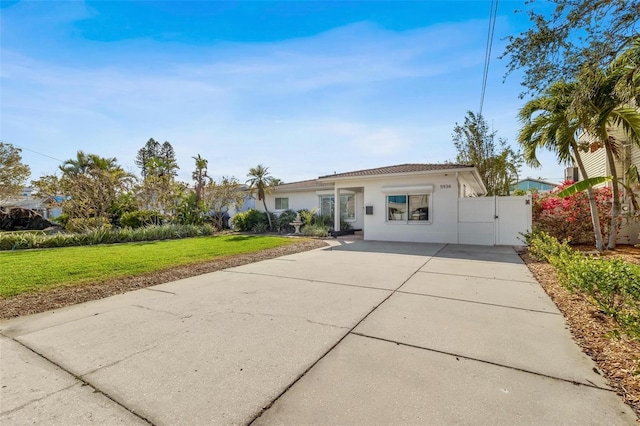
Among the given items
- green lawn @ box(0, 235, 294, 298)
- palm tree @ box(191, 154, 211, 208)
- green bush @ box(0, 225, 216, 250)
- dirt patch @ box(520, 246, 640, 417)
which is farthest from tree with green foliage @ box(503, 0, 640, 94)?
palm tree @ box(191, 154, 211, 208)

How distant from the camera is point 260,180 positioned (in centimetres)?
1912

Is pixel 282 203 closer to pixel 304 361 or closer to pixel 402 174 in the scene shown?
pixel 402 174

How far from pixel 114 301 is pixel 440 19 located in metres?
10.2

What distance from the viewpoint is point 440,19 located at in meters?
8.28

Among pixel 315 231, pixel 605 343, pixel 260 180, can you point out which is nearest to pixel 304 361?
pixel 605 343

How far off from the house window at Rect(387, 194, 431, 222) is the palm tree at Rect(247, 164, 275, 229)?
8607 millimetres

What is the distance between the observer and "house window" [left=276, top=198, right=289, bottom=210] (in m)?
21.6

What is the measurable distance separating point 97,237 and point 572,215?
62.4ft

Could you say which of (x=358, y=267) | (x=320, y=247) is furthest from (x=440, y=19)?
(x=320, y=247)

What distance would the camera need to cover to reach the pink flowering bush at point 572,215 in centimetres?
1023

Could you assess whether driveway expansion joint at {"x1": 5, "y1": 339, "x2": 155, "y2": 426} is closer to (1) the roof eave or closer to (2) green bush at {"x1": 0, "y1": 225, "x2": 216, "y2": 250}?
(2) green bush at {"x1": 0, "y1": 225, "x2": 216, "y2": 250}

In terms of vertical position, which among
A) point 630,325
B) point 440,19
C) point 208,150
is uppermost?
point 440,19

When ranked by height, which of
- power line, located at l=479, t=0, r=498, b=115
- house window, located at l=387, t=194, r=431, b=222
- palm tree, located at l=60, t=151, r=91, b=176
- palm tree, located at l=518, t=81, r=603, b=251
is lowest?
house window, located at l=387, t=194, r=431, b=222

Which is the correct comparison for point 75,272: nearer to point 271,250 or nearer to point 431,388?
point 271,250
